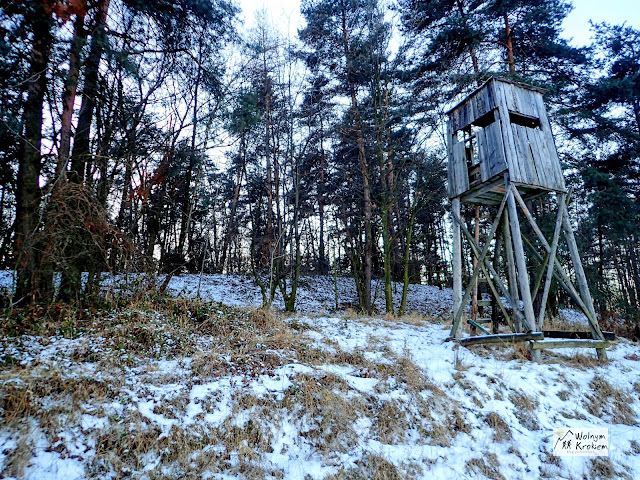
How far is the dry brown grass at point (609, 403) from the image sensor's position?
475cm

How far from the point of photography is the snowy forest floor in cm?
347

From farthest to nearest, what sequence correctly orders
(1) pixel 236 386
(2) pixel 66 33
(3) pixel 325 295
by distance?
(3) pixel 325 295 < (2) pixel 66 33 < (1) pixel 236 386

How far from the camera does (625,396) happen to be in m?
5.13

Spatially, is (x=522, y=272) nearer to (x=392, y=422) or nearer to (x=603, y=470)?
(x=603, y=470)

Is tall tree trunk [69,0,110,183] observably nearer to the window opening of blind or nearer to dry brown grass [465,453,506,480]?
dry brown grass [465,453,506,480]

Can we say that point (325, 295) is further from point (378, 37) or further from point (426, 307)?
point (378, 37)

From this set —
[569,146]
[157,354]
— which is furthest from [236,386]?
[569,146]

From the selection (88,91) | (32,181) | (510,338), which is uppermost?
(88,91)

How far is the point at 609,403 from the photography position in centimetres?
502

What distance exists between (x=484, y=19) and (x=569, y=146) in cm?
630

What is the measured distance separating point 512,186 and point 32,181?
9703 mm

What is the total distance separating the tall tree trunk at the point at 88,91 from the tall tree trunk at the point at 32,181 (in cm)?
65

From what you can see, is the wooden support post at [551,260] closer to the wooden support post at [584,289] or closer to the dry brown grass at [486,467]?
the wooden support post at [584,289]

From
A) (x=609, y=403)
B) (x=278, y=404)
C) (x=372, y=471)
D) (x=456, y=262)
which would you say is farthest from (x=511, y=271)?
(x=278, y=404)
